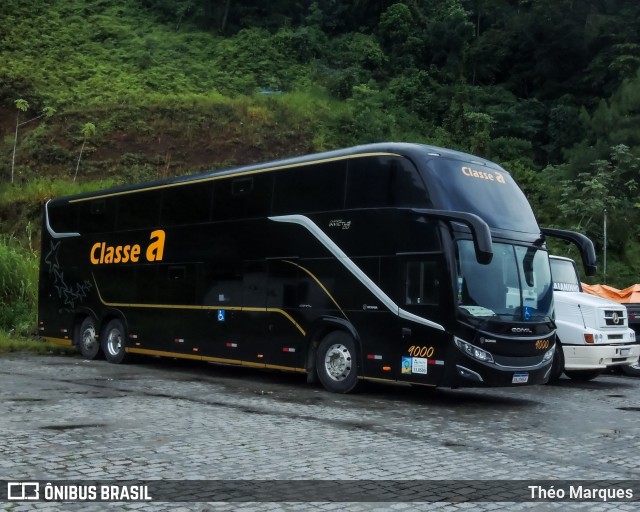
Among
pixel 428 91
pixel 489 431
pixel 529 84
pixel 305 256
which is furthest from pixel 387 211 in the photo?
pixel 529 84

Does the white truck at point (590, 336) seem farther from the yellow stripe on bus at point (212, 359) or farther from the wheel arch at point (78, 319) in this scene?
the wheel arch at point (78, 319)

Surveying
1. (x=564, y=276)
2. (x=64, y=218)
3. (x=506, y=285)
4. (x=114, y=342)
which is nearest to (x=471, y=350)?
(x=506, y=285)

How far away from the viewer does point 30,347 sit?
22.7 meters

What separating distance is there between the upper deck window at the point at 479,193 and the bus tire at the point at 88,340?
10.7 meters

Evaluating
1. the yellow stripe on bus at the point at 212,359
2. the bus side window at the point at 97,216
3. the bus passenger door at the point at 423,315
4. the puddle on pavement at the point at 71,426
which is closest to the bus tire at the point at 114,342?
the yellow stripe on bus at the point at 212,359

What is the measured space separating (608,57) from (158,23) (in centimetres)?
2756

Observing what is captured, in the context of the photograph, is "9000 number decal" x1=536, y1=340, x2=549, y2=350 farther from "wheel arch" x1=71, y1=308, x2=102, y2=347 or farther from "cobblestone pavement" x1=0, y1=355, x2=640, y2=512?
"wheel arch" x1=71, y1=308, x2=102, y2=347

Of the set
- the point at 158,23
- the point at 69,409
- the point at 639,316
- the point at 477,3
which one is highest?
the point at 477,3

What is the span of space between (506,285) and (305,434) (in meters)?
4.76

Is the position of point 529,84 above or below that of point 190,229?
above

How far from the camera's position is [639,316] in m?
18.3

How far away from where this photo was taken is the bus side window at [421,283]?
12.5m

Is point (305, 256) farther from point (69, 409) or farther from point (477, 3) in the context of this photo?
point (477, 3)

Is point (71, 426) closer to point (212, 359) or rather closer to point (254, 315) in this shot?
point (254, 315)
